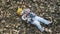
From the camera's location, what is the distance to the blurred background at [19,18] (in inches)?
116

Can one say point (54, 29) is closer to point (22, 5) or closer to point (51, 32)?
point (51, 32)

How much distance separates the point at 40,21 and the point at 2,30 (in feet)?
1.97

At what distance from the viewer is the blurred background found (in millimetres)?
2941

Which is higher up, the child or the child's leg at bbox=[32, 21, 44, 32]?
the child

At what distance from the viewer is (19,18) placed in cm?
309

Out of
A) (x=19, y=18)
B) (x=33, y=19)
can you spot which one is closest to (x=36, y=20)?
(x=33, y=19)

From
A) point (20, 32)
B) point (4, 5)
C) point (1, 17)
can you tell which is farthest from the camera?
point (4, 5)

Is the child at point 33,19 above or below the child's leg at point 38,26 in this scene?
above

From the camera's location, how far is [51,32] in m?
2.92

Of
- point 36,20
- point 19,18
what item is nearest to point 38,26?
point 36,20

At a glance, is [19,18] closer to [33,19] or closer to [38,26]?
[33,19]

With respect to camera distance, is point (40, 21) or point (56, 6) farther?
point (56, 6)

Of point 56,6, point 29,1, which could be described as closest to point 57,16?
point 56,6

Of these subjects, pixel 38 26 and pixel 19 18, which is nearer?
pixel 38 26
